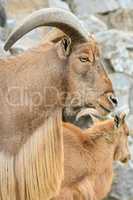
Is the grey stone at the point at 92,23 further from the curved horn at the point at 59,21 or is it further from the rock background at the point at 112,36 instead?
the curved horn at the point at 59,21

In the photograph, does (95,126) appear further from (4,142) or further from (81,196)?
(4,142)

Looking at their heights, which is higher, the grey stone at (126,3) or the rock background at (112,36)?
the grey stone at (126,3)

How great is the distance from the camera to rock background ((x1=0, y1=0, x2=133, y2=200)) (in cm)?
1111

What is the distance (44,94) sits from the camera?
673 cm

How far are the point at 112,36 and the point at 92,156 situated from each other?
4.98 meters

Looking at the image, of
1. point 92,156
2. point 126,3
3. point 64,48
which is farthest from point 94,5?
point 64,48

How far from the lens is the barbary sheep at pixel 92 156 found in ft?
31.0

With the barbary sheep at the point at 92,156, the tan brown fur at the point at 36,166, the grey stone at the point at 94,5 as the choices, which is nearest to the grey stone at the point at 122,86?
the barbary sheep at the point at 92,156

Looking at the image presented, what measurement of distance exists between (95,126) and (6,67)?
3.50 metres

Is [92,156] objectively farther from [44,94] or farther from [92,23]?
[92,23]

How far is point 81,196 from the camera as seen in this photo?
945 centimetres

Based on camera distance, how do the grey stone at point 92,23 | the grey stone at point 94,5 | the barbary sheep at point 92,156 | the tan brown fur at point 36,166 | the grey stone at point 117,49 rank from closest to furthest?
the tan brown fur at point 36,166 < the barbary sheep at point 92,156 < the grey stone at point 117,49 < the grey stone at point 92,23 < the grey stone at point 94,5

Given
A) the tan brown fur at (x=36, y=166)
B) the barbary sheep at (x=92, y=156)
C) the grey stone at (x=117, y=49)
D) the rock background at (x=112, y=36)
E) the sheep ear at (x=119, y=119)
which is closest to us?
the tan brown fur at (x=36, y=166)

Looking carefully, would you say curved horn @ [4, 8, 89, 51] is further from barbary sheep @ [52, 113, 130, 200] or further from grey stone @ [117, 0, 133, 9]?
grey stone @ [117, 0, 133, 9]
